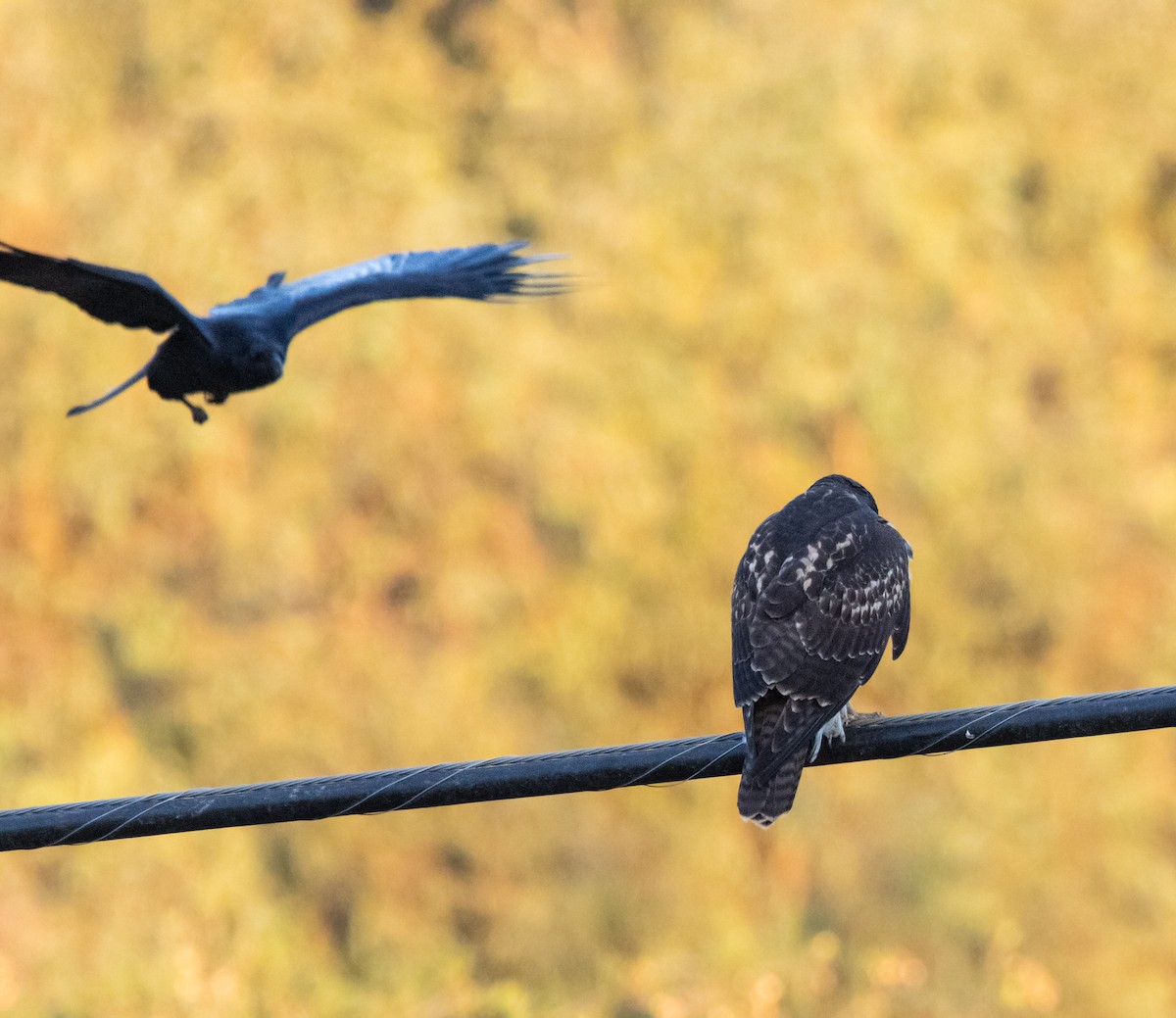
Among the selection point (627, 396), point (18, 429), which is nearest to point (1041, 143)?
point (627, 396)

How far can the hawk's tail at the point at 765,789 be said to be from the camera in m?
5.07

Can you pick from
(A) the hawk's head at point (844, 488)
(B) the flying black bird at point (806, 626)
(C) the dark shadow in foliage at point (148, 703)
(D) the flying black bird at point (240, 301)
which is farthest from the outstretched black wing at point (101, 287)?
(C) the dark shadow in foliage at point (148, 703)

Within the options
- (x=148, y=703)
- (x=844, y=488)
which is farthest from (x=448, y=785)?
(x=148, y=703)

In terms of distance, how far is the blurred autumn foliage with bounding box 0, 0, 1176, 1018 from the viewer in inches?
564

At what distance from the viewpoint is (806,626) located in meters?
5.51

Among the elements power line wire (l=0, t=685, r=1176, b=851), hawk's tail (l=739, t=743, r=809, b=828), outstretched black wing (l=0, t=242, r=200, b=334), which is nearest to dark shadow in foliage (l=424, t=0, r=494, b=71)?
outstretched black wing (l=0, t=242, r=200, b=334)

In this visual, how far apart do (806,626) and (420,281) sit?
11.1ft

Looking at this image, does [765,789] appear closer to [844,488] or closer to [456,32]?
[844,488]

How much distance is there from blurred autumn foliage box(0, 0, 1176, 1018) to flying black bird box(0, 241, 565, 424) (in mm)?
5802

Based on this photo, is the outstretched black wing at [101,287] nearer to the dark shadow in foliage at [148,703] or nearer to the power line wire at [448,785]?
the power line wire at [448,785]

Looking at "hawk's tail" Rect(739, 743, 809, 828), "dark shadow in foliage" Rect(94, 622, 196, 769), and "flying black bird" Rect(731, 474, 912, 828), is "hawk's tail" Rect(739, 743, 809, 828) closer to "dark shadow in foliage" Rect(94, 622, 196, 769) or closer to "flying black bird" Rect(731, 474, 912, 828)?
"flying black bird" Rect(731, 474, 912, 828)

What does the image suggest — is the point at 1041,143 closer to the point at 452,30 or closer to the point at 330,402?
the point at 452,30

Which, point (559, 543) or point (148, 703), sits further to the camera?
point (559, 543)

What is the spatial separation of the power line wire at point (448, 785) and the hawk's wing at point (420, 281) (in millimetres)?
3492
